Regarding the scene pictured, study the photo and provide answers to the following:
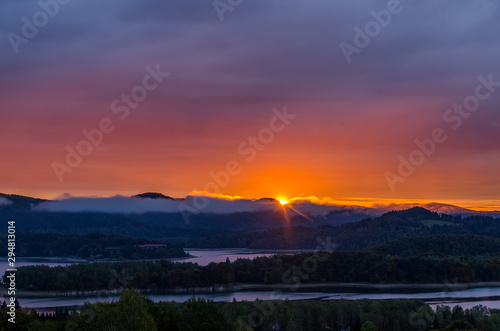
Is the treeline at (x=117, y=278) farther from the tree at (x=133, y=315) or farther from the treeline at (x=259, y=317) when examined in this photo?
the tree at (x=133, y=315)

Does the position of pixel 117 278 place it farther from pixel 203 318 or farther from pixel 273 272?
pixel 203 318

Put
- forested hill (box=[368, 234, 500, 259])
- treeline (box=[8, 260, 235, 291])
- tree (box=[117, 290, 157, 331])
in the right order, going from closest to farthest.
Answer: tree (box=[117, 290, 157, 331]) < treeline (box=[8, 260, 235, 291]) < forested hill (box=[368, 234, 500, 259])

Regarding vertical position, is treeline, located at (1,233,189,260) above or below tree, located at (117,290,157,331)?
above

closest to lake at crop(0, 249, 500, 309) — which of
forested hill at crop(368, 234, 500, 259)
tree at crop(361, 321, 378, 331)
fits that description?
tree at crop(361, 321, 378, 331)

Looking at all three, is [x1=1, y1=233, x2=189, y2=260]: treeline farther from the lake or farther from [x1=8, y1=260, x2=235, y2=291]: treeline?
the lake

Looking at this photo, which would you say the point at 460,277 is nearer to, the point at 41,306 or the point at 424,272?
the point at 424,272

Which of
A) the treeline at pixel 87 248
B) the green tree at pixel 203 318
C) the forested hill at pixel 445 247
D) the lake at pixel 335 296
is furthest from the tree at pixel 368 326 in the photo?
the treeline at pixel 87 248
